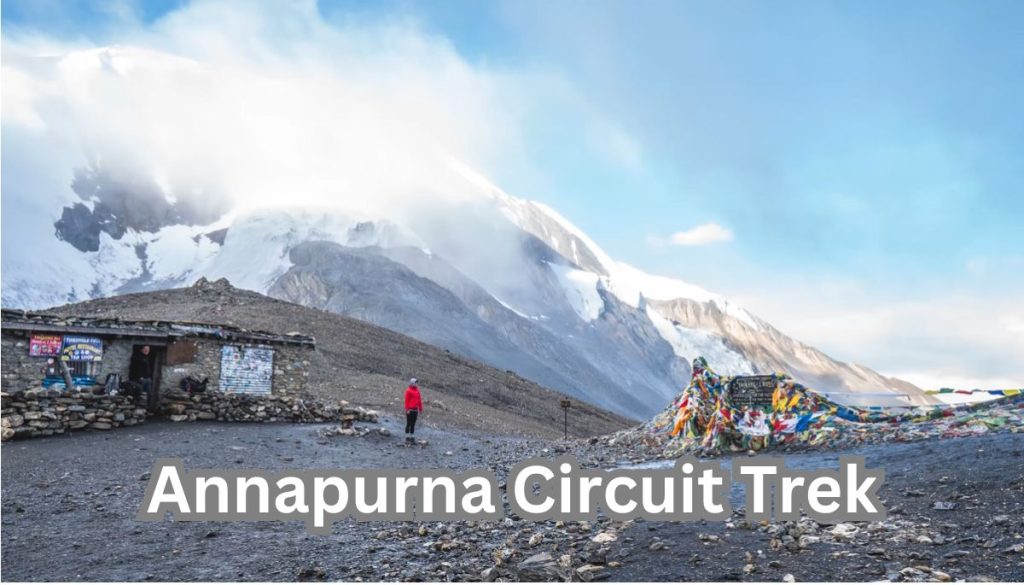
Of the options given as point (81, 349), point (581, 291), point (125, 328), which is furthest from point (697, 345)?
point (81, 349)

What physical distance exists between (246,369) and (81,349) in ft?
16.1

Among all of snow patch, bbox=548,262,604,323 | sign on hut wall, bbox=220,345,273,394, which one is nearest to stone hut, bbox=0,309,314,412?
sign on hut wall, bbox=220,345,273,394

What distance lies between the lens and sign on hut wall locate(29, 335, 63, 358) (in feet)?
61.8

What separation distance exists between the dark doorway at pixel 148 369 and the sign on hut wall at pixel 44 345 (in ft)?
7.60

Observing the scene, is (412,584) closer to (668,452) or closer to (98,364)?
(668,452)

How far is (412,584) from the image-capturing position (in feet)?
23.6

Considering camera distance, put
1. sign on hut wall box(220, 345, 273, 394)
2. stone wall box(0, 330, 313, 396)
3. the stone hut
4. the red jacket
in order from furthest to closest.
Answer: sign on hut wall box(220, 345, 273, 394) → the red jacket → the stone hut → stone wall box(0, 330, 313, 396)

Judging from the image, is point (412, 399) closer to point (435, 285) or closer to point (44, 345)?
point (44, 345)

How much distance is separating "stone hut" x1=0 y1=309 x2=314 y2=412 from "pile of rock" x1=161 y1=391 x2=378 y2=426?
53 cm

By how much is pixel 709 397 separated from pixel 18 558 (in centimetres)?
1335

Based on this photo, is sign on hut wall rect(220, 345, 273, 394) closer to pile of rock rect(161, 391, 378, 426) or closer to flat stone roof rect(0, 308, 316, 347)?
flat stone roof rect(0, 308, 316, 347)

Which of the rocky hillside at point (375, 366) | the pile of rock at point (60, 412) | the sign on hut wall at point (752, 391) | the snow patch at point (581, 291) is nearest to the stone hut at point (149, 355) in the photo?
the pile of rock at point (60, 412)

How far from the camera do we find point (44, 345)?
19047 mm

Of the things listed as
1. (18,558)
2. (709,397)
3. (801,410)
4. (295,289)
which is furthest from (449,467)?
(295,289)
